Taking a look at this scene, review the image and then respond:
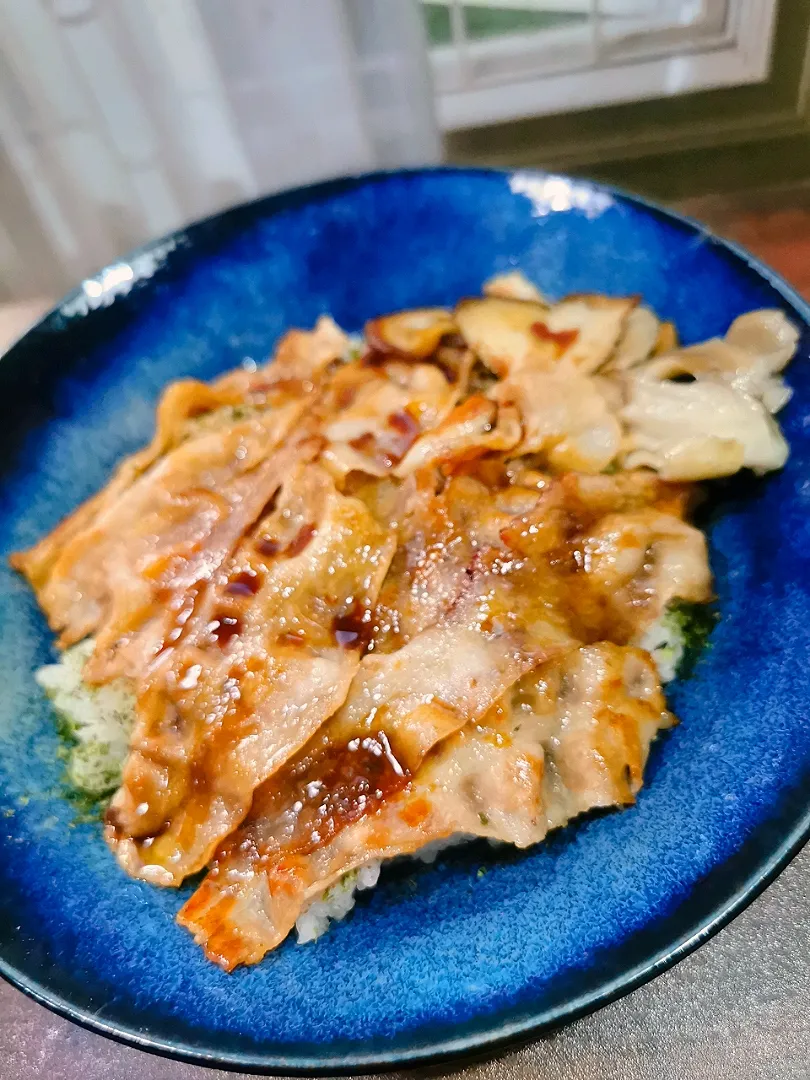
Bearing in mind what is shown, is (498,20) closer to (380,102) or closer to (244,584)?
(380,102)

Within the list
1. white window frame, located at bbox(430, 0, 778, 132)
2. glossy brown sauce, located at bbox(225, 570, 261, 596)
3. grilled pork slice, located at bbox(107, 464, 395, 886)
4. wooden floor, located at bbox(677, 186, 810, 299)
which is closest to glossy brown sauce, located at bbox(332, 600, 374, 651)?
grilled pork slice, located at bbox(107, 464, 395, 886)

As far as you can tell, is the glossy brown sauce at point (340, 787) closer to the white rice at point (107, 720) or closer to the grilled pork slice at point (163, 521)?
the white rice at point (107, 720)

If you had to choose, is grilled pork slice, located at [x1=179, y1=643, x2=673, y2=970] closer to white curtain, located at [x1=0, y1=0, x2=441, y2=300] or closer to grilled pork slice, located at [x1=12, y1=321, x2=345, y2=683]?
grilled pork slice, located at [x1=12, y1=321, x2=345, y2=683]

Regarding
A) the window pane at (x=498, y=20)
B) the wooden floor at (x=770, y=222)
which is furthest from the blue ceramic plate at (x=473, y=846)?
the window pane at (x=498, y=20)

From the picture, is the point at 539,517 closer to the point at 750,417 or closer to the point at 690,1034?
the point at 750,417

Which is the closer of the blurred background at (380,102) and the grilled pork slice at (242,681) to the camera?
the grilled pork slice at (242,681)

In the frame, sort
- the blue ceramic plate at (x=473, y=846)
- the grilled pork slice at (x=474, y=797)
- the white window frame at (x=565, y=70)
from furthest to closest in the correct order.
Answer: the white window frame at (x=565, y=70)
the grilled pork slice at (x=474, y=797)
the blue ceramic plate at (x=473, y=846)

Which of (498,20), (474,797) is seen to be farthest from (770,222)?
(474,797)
